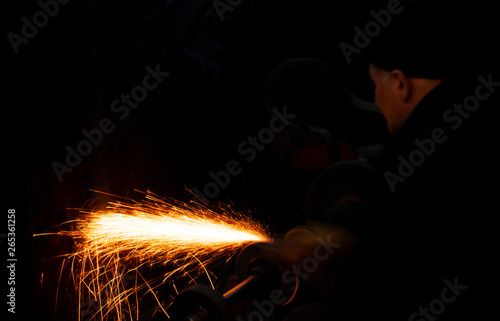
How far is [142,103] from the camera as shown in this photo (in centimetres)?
250

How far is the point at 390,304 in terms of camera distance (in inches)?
49.8

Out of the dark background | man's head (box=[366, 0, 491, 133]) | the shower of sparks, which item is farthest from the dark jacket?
the dark background

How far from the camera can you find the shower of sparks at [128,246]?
2051 millimetres

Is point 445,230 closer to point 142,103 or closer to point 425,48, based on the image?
point 425,48

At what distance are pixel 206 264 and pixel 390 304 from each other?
6.95 ft

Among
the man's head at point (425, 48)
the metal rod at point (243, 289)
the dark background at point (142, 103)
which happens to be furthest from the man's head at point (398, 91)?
the metal rod at point (243, 289)

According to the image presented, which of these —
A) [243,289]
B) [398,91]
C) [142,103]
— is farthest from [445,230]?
[142,103]

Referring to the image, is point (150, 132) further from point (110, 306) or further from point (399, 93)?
point (399, 93)

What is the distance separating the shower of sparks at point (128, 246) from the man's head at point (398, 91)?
872 millimetres

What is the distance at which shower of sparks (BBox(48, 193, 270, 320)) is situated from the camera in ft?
6.73

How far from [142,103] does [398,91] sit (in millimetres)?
1703

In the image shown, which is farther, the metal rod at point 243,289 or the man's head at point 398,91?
the man's head at point 398,91

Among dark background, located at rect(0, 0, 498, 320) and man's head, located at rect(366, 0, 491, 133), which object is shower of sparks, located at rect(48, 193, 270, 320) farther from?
man's head, located at rect(366, 0, 491, 133)

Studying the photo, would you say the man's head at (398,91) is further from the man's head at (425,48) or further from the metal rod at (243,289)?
the metal rod at (243,289)
